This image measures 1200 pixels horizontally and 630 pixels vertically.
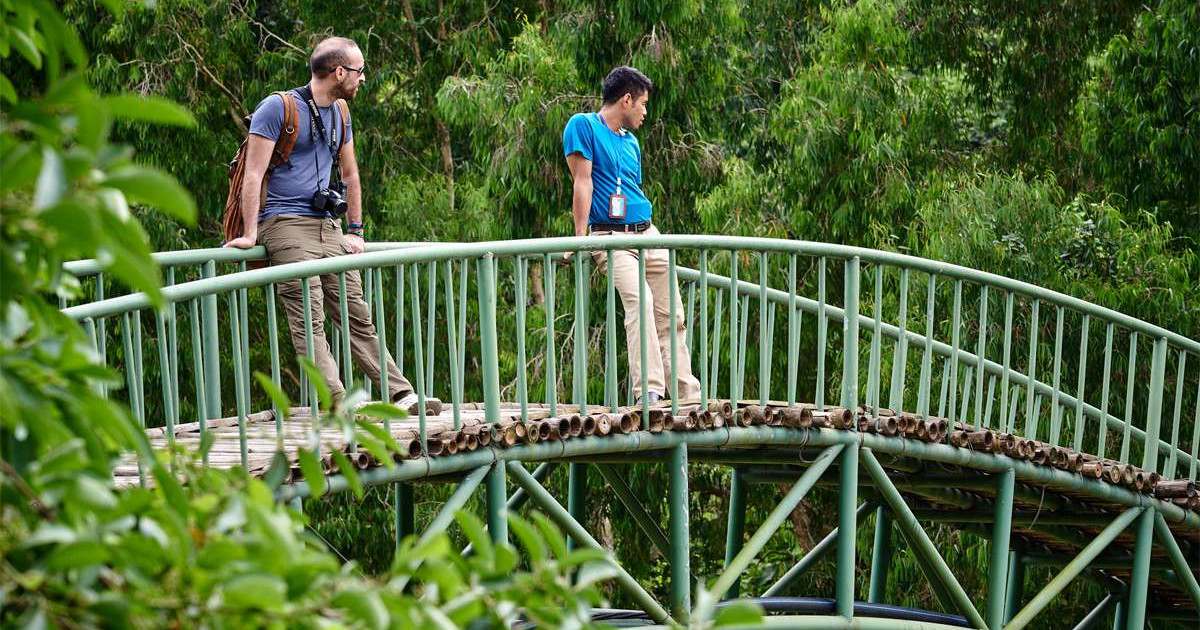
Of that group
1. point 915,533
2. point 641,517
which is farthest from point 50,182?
point 641,517

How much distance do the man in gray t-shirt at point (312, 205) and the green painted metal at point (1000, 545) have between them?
3466 millimetres

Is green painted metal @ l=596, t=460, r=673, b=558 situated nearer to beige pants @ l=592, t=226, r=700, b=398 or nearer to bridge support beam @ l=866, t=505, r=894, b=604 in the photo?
beige pants @ l=592, t=226, r=700, b=398

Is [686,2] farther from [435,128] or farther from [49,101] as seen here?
[49,101]

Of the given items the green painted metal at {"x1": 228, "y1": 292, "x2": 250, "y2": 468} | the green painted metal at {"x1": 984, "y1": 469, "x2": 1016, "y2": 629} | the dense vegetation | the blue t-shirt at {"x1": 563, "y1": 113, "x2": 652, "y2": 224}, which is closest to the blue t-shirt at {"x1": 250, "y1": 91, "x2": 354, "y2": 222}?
the blue t-shirt at {"x1": 563, "y1": 113, "x2": 652, "y2": 224}

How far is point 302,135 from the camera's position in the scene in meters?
7.51

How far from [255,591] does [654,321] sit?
6.22 metres

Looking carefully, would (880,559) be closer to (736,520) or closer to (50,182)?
(736,520)

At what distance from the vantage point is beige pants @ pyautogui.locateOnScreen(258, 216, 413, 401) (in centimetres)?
730

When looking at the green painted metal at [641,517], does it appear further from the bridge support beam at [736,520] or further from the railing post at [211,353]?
the railing post at [211,353]

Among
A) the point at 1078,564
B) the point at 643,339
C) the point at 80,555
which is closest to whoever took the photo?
the point at 80,555

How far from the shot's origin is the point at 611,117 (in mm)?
8164

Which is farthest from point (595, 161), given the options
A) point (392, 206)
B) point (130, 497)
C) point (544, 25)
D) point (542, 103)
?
point (544, 25)

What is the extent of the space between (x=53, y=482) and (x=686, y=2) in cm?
1399

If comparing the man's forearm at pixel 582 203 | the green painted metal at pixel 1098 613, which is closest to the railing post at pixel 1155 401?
the green painted metal at pixel 1098 613
